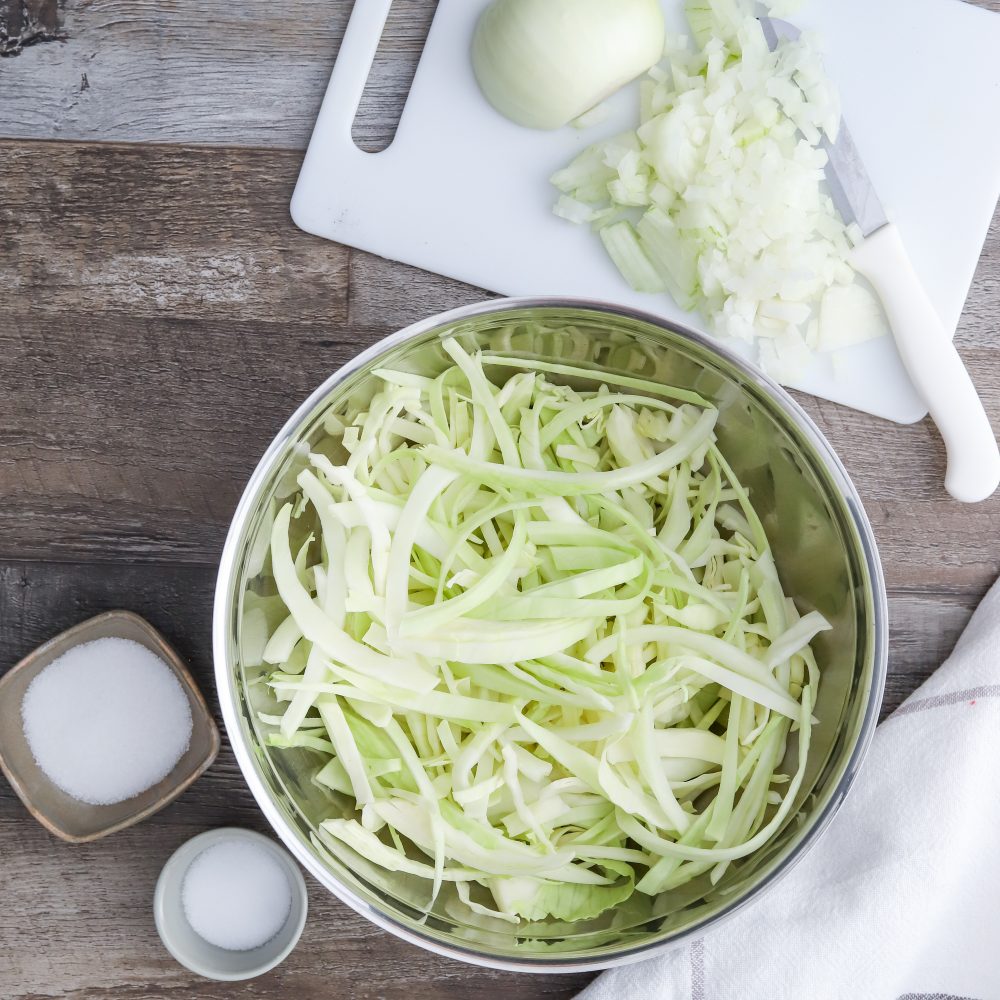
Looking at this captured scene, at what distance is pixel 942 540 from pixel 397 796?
30.8 inches

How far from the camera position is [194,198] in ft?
3.98

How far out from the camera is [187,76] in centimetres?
122

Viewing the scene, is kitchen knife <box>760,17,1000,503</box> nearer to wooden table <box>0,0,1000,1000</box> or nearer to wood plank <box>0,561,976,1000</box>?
wooden table <box>0,0,1000,1000</box>

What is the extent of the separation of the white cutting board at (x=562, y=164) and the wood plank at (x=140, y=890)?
17.9 inches

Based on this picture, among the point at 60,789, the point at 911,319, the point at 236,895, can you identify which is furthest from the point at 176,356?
the point at 911,319

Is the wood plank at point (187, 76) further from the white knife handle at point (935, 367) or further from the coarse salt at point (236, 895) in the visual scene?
the coarse salt at point (236, 895)

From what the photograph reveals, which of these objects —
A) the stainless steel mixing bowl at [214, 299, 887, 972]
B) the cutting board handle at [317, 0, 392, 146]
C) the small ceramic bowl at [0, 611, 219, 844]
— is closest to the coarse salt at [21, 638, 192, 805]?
the small ceramic bowl at [0, 611, 219, 844]

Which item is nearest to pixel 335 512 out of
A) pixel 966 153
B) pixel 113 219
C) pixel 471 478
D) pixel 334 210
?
pixel 471 478

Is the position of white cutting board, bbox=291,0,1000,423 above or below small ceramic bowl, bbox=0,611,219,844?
above

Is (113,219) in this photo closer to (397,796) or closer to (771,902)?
(397,796)

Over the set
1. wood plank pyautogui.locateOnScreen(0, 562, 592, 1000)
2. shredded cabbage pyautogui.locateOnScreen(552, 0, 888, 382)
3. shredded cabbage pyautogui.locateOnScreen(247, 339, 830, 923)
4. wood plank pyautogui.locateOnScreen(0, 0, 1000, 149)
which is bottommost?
wood plank pyautogui.locateOnScreen(0, 562, 592, 1000)

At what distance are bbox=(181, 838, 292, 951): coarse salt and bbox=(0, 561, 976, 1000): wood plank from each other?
53 millimetres

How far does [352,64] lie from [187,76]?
0.23 metres

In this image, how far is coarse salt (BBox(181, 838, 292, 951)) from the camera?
46.1 inches
